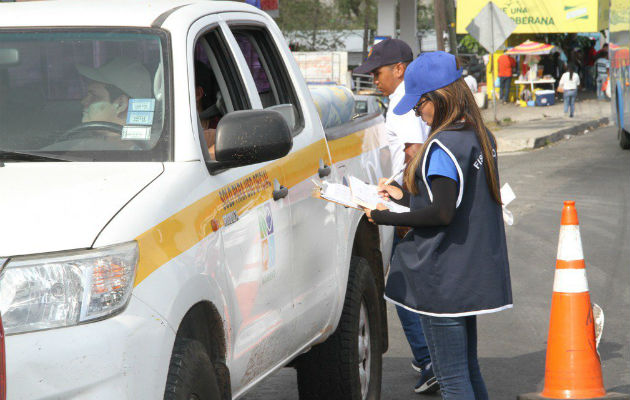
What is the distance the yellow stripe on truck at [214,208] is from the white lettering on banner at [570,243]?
1154 millimetres

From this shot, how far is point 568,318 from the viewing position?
463 centimetres

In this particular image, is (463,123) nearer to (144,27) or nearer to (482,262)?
(482,262)

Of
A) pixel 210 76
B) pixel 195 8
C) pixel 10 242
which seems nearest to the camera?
pixel 10 242

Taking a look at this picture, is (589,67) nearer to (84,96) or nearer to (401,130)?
(401,130)

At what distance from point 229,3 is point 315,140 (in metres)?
0.75

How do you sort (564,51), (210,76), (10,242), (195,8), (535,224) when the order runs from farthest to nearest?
(564,51) → (535,224) → (210,76) → (195,8) → (10,242)

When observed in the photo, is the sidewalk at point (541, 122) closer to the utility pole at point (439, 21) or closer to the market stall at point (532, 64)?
the market stall at point (532, 64)

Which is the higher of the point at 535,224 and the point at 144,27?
the point at 144,27

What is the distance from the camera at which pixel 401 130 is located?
5.71 meters

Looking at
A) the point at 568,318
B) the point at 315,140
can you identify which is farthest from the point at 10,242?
the point at 568,318

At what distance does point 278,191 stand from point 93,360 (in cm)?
157

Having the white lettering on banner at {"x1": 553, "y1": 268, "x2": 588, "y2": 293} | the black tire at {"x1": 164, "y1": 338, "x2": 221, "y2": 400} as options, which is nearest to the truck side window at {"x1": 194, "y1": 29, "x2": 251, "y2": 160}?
the black tire at {"x1": 164, "y1": 338, "x2": 221, "y2": 400}

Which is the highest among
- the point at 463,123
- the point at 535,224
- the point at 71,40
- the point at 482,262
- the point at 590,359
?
the point at 71,40

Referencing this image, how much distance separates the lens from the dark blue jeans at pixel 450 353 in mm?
4203
